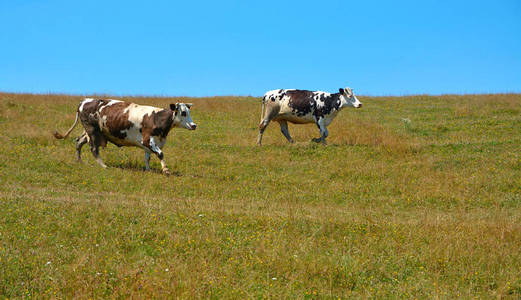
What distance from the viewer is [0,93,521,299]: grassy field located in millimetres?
7633

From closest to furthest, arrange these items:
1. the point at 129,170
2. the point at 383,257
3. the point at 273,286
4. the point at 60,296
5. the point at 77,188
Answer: the point at 60,296 < the point at 273,286 < the point at 383,257 < the point at 77,188 < the point at 129,170

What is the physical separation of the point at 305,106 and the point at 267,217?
12596 millimetres

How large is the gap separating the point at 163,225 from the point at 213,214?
4.20ft

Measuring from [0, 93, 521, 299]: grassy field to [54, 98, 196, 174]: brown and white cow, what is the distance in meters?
0.92

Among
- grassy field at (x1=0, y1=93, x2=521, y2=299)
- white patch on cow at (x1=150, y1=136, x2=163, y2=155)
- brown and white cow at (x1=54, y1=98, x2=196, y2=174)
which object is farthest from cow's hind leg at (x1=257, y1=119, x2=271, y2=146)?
white patch on cow at (x1=150, y1=136, x2=163, y2=155)

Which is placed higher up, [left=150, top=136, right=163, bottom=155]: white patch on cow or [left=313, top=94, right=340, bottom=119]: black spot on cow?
[left=313, top=94, right=340, bottom=119]: black spot on cow

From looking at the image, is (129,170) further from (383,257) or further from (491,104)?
(491,104)

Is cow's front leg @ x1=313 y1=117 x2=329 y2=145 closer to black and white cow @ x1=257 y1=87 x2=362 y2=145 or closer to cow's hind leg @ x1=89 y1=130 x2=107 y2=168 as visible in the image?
black and white cow @ x1=257 y1=87 x2=362 y2=145

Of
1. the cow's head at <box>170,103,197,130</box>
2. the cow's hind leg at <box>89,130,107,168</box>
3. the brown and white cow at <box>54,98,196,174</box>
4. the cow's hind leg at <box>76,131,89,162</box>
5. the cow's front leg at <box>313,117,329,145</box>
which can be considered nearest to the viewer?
the brown and white cow at <box>54,98,196,174</box>

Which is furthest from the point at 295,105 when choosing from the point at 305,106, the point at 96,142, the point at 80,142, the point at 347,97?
the point at 80,142

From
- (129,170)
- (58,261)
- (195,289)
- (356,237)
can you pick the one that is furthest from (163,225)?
(129,170)

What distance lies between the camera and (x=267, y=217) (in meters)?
10.6

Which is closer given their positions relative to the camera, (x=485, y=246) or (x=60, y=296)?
(x=60, y=296)

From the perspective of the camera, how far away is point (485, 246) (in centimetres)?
950
